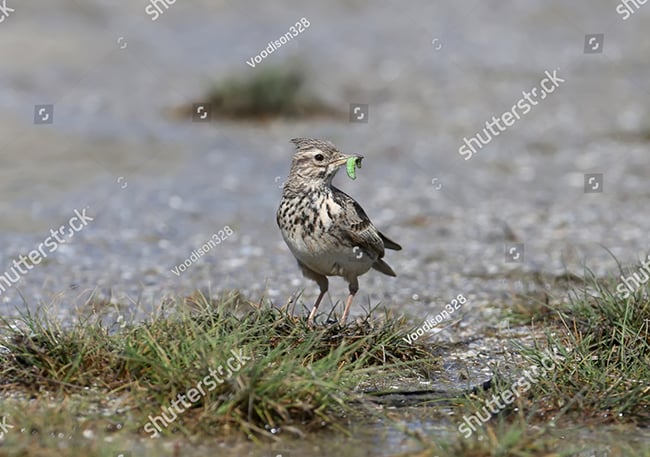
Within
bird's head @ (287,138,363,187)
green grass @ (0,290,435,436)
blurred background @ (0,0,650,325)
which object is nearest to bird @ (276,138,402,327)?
bird's head @ (287,138,363,187)

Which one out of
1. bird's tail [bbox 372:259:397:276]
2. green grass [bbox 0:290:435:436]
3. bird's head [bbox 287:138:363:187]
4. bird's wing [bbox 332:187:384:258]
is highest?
bird's head [bbox 287:138:363:187]

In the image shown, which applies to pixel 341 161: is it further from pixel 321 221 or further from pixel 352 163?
pixel 321 221

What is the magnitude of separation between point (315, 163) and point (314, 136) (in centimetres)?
963

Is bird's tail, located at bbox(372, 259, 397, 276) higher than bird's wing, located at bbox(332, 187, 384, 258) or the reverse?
the reverse

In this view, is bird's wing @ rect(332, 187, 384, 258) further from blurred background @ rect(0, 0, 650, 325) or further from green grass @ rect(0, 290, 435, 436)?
blurred background @ rect(0, 0, 650, 325)

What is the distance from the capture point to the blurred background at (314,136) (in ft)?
35.2

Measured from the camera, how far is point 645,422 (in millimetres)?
6203

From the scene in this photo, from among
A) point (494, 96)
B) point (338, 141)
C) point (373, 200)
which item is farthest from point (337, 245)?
point (494, 96)

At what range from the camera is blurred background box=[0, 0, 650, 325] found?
35.2 feet

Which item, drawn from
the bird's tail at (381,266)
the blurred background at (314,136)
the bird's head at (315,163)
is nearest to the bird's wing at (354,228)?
the bird's head at (315,163)

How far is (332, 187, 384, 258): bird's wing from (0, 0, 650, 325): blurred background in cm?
83

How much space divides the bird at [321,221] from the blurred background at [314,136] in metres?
0.66

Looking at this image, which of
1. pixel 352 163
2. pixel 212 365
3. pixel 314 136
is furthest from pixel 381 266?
pixel 314 136

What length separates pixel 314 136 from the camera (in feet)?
55.8
